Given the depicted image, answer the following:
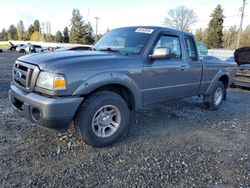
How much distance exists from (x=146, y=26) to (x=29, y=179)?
3.30m

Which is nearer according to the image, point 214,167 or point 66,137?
point 214,167

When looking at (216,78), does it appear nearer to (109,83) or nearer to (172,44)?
(172,44)

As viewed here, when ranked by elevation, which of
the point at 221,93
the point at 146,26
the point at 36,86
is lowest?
the point at 221,93

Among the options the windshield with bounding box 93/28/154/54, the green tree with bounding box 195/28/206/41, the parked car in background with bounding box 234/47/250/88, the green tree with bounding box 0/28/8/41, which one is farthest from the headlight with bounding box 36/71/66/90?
the green tree with bounding box 0/28/8/41

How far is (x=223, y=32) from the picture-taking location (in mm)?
58844

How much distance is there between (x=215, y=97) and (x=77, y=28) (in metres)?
63.6

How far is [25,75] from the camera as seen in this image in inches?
143

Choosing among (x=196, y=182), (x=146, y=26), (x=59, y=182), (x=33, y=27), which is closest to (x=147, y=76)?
(x=146, y=26)

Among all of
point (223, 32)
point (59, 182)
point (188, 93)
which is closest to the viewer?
point (59, 182)

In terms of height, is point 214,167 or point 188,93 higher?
point 188,93

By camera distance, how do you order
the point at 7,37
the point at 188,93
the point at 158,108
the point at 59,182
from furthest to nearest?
1. the point at 7,37
2. the point at 158,108
3. the point at 188,93
4. the point at 59,182

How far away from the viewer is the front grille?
3.45 metres

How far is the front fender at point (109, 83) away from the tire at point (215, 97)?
2760 millimetres

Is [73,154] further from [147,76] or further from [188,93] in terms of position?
[188,93]
